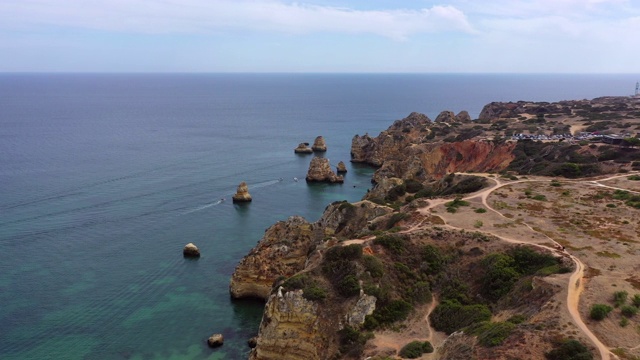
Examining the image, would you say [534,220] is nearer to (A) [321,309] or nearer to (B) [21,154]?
(A) [321,309]

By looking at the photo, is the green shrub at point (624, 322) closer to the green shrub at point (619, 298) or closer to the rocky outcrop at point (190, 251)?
the green shrub at point (619, 298)


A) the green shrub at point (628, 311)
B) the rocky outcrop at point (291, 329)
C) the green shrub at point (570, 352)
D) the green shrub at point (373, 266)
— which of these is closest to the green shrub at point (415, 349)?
the rocky outcrop at point (291, 329)

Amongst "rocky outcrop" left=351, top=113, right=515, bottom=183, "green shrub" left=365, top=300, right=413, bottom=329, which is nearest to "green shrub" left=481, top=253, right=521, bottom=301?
"green shrub" left=365, top=300, right=413, bottom=329

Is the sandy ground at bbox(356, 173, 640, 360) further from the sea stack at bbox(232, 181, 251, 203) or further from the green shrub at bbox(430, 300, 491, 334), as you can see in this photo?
the sea stack at bbox(232, 181, 251, 203)

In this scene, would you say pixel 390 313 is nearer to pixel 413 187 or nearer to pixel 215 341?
pixel 215 341

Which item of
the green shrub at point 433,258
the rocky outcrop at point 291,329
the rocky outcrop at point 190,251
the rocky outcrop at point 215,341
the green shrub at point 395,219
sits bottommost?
the rocky outcrop at point 215,341

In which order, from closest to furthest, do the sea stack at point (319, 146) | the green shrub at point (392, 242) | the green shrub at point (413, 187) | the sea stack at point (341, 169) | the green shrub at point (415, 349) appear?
the green shrub at point (415, 349) < the green shrub at point (392, 242) < the green shrub at point (413, 187) < the sea stack at point (341, 169) < the sea stack at point (319, 146)
